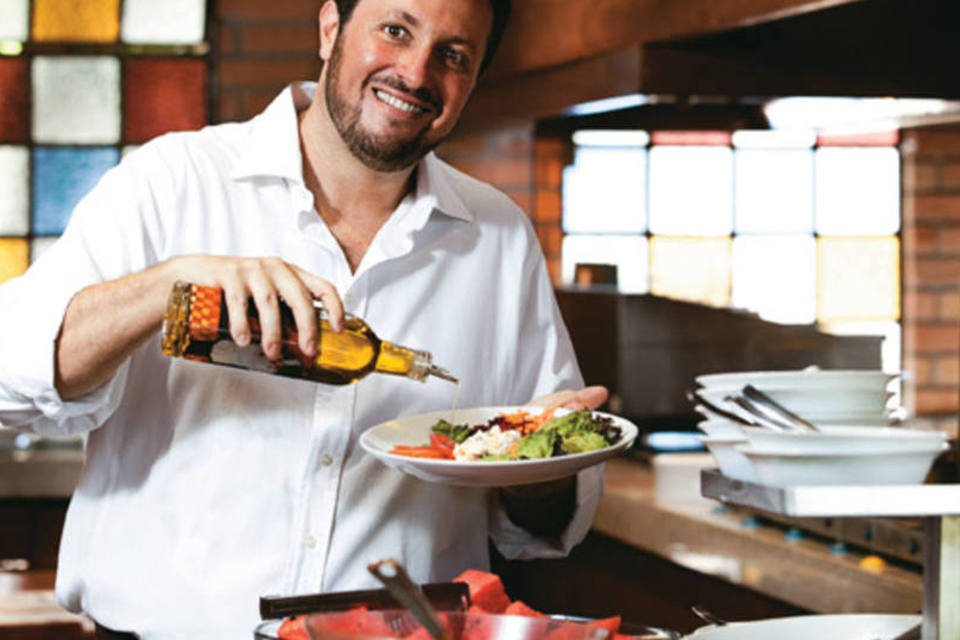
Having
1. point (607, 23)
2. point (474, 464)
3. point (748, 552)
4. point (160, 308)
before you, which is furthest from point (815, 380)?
point (748, 552)

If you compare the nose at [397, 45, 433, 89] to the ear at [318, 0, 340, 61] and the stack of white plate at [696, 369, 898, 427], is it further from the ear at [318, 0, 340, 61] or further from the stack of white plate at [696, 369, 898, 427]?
the stack of white plate at [696, 369, 898, 427]

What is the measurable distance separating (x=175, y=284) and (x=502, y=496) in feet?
2.09

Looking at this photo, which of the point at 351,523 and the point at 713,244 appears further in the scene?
the point at 713,244

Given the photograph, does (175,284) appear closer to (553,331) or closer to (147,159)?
(147,159)

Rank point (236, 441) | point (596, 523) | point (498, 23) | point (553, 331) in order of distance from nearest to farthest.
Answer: point (236, 441) → point (498, 23) → point (553, 331) → point (596, 523)

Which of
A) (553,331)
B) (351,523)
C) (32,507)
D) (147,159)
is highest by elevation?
(147,159)

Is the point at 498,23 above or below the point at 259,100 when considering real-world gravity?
below

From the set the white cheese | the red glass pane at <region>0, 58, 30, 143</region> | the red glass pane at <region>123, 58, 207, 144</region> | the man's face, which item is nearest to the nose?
the man's face

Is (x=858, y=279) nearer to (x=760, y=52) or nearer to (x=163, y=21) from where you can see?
(x=760, y=52)

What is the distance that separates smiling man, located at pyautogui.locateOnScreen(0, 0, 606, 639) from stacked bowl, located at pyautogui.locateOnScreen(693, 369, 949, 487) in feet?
1.73

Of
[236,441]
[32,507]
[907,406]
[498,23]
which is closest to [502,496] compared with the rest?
[236,441]

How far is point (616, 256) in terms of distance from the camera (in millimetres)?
4484

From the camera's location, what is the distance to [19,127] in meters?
4.54

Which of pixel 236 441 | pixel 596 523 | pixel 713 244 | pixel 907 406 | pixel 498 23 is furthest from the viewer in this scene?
pixel 713 244
